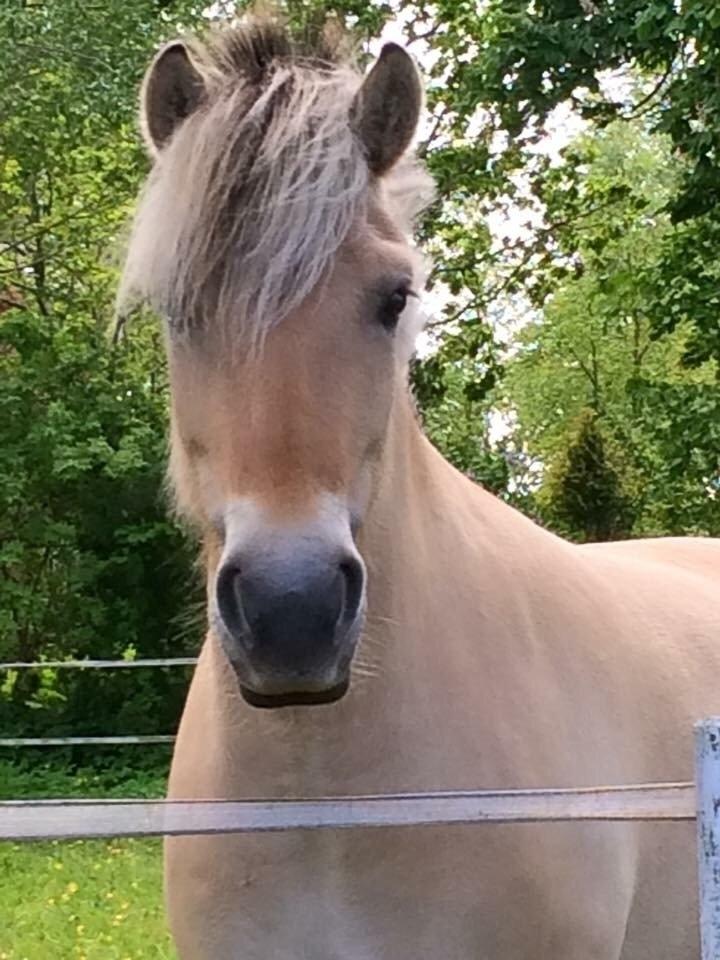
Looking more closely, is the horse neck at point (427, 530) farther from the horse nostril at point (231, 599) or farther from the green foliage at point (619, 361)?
the green foliage at point (619, 361)

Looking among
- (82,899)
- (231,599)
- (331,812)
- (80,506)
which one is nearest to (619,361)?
(80,506)

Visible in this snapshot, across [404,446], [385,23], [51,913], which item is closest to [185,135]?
[404,446]

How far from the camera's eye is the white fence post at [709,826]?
77.0 inches

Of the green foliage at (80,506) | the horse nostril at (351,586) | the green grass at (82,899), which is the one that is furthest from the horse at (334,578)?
the green foliage at (80,506)

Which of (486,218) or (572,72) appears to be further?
(486,218)

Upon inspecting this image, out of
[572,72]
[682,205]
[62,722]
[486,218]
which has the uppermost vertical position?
[572,72]

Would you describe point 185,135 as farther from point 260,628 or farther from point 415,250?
point 260,628

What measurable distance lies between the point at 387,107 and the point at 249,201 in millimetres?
388

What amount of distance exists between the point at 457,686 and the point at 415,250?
0.80m

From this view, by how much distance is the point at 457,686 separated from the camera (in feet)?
8.55

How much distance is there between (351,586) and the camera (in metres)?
2.08

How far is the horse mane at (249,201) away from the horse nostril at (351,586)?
1.35 feet

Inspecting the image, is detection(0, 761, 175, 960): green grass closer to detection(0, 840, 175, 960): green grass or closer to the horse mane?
detection(0, 840, 175, 960): green grass

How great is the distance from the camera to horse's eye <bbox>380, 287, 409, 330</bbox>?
93.9 inches
